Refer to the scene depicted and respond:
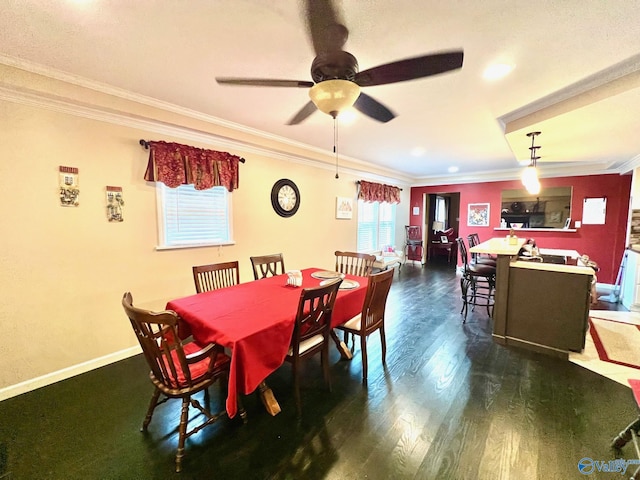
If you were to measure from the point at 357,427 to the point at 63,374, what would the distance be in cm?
252

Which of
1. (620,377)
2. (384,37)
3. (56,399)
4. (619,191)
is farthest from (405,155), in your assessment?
(56,399)

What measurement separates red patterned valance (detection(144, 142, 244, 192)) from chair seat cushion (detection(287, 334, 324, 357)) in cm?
206

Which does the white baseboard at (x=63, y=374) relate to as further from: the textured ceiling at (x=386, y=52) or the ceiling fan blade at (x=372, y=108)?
the ceiling fan blade at (x=372, y=108)

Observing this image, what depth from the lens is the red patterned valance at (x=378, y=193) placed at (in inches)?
221

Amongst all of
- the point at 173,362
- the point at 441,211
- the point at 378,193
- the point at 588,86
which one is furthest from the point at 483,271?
the point at 441,211

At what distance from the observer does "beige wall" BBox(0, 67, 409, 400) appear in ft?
6.77

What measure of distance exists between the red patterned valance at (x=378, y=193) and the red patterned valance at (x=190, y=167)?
2.93m

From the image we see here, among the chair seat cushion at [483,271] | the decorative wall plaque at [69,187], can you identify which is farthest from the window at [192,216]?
the chair seat cushion at [483,271]

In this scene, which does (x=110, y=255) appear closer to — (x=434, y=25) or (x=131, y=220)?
(x=131, y=220)

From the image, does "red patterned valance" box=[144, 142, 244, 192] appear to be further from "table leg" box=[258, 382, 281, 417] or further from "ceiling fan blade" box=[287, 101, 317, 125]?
"table leg" box=[258, 382, 281, 417]

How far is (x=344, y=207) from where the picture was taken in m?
5.26

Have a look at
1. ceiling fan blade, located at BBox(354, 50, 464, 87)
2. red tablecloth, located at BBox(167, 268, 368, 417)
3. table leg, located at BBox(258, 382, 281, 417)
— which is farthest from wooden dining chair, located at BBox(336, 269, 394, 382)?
ceiling fan blade, located at BBox(354, 50, 464, 87)

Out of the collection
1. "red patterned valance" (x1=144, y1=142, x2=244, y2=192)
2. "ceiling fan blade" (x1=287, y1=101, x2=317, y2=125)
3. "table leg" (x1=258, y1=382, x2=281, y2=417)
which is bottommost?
"table leg" (x1=258, y1=382, x2=281, y2=417)

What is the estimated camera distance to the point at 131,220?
262 cm
